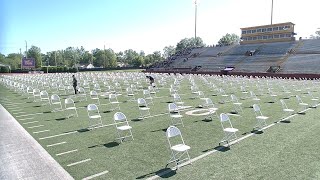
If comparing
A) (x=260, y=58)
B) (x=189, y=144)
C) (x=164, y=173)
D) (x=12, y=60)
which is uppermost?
(x=260, y=58)

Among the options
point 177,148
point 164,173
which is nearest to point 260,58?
point 177,148

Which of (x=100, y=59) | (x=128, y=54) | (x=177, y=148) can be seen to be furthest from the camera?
(x=128, y=54)

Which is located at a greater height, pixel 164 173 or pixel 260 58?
pixel 260 58

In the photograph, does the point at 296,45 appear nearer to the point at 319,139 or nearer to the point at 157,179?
the point at 319,139

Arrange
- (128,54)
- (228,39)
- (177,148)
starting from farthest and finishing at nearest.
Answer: (128,54) < (228,39) < (177,148)

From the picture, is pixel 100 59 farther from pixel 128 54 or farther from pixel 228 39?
pixel 228 39

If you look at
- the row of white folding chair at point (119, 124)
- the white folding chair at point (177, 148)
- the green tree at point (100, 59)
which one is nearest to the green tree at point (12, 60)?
the row of white folding chair at point (119, 124)

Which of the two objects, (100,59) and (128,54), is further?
(128,54)

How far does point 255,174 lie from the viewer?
605cm

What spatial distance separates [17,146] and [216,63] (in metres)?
55.0

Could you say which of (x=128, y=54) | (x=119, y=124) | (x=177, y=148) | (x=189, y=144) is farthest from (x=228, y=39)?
(x=177, y=148)

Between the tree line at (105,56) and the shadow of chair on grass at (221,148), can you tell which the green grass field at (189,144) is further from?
the tree line at (105,56)

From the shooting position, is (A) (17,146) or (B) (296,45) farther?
(B) (296,45)

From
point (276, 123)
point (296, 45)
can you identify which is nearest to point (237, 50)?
point (296, 45)
